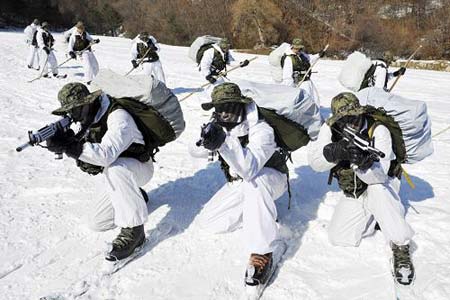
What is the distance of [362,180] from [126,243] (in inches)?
80.3

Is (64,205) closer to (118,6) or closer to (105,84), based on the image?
(105,84)

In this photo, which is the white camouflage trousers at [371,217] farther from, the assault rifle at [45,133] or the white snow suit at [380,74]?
the white snow suit at [380,74]

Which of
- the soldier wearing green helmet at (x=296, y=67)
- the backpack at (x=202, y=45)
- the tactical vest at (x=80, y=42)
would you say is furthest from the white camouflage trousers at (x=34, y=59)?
the soldier wearing green helmet at (x=296, y=67)

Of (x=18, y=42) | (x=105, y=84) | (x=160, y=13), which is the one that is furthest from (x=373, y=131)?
(x=160, y=13)

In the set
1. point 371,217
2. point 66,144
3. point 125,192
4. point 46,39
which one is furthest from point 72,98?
point 46,39

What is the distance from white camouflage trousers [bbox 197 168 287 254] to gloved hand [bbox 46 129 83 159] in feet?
4.36

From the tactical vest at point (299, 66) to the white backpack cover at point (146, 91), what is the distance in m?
4.37

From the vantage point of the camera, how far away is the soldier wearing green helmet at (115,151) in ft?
11.8

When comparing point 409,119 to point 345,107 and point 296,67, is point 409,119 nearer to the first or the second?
point 345,107

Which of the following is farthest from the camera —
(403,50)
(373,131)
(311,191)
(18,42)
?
(403,50)

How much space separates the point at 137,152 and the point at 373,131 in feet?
6.75

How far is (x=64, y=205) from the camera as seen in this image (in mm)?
4832

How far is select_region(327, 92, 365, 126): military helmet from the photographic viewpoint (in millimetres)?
3451

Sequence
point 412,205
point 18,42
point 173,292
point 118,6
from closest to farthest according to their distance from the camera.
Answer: point 173,292
point 412,205
point 18,42
point 118,6
